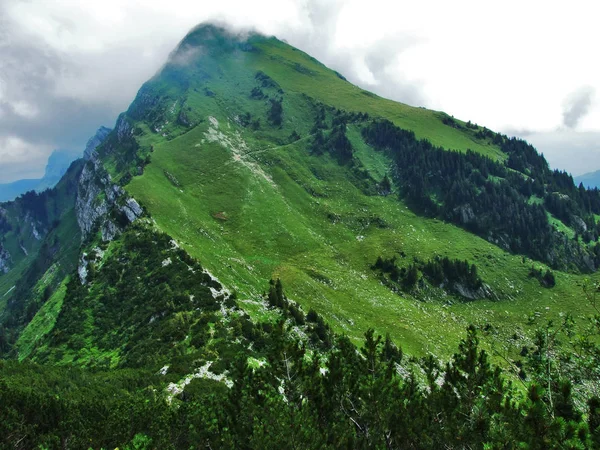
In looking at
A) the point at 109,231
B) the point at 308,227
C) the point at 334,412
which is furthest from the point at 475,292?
the point at 109,231

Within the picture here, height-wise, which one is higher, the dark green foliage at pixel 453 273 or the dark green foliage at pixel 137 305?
the dark green foliage at pixel 453 273

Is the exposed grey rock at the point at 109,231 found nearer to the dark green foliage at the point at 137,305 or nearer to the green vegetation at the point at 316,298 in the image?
the green vegetation at the point at 316,298

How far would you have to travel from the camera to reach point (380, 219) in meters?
125

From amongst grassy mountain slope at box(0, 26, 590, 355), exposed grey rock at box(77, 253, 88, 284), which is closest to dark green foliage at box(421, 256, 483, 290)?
grassy mountain slope at box(0, 26, 590, 355)

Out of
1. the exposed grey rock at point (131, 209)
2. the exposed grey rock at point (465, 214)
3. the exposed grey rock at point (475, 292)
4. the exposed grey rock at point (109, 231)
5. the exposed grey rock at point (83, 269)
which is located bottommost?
the exposed grey rock at point (83, 269)

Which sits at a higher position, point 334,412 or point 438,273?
point 438,273

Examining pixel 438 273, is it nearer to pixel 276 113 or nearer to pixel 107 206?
pixel 107 206

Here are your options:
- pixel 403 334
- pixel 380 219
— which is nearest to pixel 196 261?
pixel 403 334

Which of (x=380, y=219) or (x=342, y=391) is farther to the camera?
(x=380, y=219)

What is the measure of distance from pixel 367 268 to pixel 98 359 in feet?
217

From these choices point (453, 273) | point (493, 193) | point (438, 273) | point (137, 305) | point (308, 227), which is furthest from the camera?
point (493, 193)

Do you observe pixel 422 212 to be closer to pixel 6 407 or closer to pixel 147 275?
pixel 147 275

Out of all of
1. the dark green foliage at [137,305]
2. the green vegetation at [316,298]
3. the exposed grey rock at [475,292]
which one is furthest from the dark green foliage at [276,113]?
the exposed grey rock at [475,292]

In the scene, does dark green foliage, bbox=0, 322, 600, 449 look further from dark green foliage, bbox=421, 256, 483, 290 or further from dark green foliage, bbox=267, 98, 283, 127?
dark green foliage, bbox=267, 98, 283, 127
